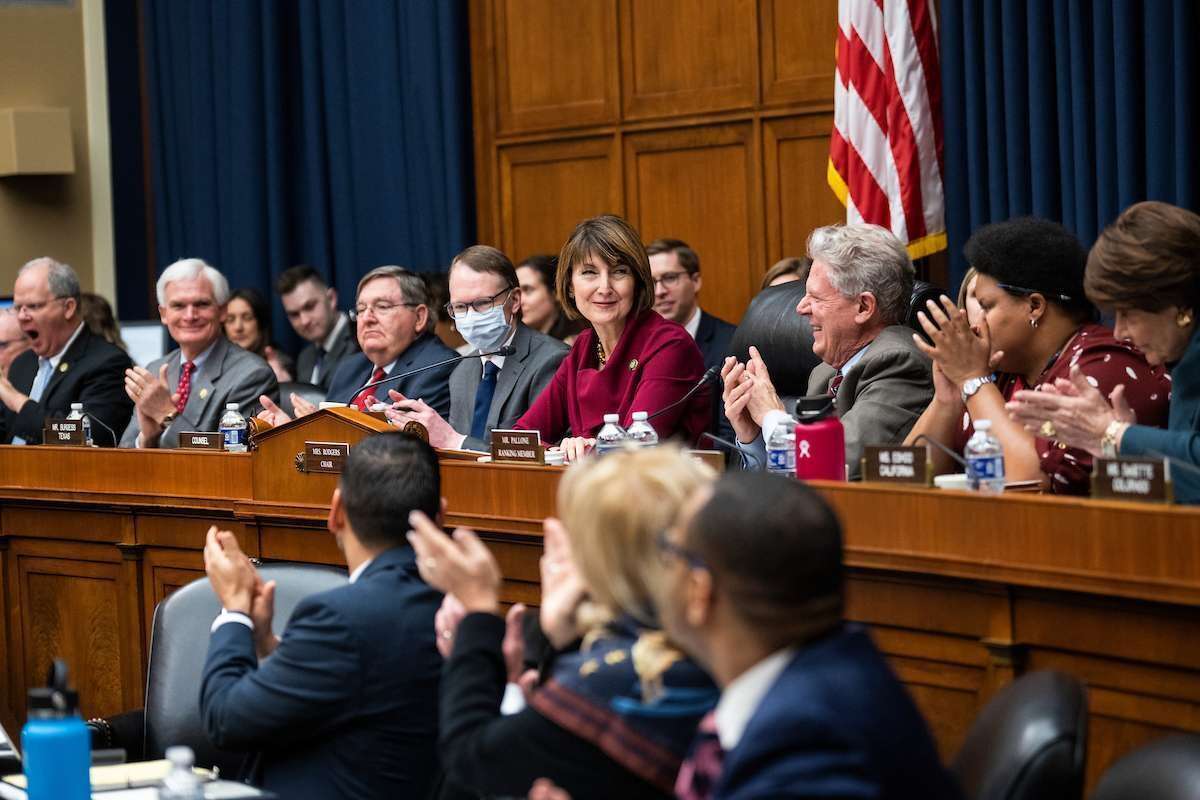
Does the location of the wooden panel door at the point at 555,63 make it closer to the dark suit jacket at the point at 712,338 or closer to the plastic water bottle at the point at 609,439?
the dark suit jacket at the point at 712,338

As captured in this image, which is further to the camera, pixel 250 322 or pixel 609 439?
pixel 250 322

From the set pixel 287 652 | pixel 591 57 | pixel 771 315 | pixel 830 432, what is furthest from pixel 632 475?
pixel 591 57

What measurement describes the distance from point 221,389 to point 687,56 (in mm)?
2361

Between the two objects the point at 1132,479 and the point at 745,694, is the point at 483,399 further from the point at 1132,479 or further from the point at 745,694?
the point at 745,694

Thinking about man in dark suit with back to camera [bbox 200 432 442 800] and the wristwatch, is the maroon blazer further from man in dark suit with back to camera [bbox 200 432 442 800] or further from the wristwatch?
man in dark suit with back to camera [bbox 200 432 442 800]

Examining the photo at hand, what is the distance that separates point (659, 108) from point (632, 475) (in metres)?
4.90

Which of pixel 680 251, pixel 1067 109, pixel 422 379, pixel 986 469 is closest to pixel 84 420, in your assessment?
pixel 422 379

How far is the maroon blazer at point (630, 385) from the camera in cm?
391

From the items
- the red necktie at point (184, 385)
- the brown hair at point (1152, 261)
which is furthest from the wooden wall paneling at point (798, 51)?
the brown hair at point (1152, 261)

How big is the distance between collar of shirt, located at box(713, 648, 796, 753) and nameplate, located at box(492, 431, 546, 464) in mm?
1918

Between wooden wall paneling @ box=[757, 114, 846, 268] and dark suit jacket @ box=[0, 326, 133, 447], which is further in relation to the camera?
wooden wall paneling @ box=[757, 114, 846, 268]

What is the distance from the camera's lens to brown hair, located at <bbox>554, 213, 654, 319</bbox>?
405 cm

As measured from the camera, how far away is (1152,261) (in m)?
2.64

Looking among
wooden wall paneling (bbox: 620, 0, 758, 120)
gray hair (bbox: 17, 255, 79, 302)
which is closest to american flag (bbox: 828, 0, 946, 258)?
wooden wall paneling (bbox: 620, 0, 758, 120)
